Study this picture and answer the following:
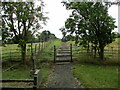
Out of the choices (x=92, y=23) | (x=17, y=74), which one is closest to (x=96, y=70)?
(x=92, y=23)

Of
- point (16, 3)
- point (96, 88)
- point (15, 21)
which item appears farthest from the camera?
point (15, 21)

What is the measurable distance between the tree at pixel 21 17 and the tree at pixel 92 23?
1.89m

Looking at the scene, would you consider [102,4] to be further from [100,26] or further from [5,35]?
[5,35]

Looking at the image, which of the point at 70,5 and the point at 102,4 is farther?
the point at 70,5

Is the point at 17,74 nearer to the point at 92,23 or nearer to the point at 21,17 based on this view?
the point at 21,17

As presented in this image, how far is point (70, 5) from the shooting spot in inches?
344

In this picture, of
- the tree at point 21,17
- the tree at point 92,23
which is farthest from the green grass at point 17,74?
the tree at point 92,23

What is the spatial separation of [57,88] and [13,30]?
474 centimetres

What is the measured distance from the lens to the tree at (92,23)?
7750 mm

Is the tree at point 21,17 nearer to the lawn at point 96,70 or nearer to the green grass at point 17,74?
the green grass at point 17,74

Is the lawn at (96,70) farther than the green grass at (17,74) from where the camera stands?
No

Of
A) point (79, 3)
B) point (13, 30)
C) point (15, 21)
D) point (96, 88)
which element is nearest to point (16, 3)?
point (15, 21)

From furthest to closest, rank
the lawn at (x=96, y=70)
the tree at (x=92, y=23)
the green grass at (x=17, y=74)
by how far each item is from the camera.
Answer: the tree at (x=92, y=23), the green grass at (x=17, y=74), the lawn at (x=96, y=70)

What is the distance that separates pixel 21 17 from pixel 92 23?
406 cm
